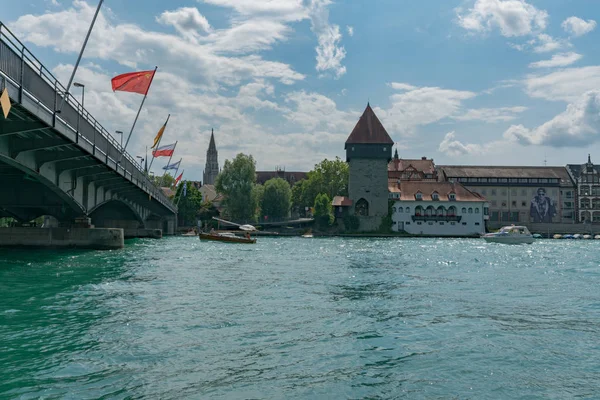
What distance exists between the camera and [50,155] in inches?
1155

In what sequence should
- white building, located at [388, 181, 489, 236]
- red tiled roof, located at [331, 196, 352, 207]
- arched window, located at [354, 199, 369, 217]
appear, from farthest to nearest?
1. white building, located at [388, 181, 489, 236]
2. arched window, located at [354, 199, 369, 217]
3. red tiled roof, located at [331, 196, 352, 207]

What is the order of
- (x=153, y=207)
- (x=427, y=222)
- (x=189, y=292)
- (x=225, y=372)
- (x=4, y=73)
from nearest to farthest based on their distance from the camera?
(x=225, y=372) → (x=4, y=73) → (x=189, y=292) → (x=153, y=207) → (x=427, y=222)

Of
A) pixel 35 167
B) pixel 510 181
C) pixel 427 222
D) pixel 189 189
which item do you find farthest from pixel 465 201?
pixel 35 167

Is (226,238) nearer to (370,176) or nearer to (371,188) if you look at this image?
(371,188)

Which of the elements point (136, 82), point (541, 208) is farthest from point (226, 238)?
point (541, 208)

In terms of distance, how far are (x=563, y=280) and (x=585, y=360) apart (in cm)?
1786

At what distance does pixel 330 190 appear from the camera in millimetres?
122250

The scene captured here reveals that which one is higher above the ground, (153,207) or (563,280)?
(153,207)

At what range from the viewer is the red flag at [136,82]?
29.8 metres

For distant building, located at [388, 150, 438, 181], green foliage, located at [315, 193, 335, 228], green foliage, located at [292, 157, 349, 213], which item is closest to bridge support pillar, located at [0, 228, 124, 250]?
green foliage, located at [315, 193, 335, 228]

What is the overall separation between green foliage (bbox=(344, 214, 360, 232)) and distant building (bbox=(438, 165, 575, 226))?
30768 mm

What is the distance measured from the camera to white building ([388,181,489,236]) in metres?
105

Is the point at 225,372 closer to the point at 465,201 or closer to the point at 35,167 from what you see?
the point at 35,167

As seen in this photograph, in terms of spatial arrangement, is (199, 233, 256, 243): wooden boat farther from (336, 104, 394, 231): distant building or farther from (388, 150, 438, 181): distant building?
(388, 150, 438, 181): distant building
